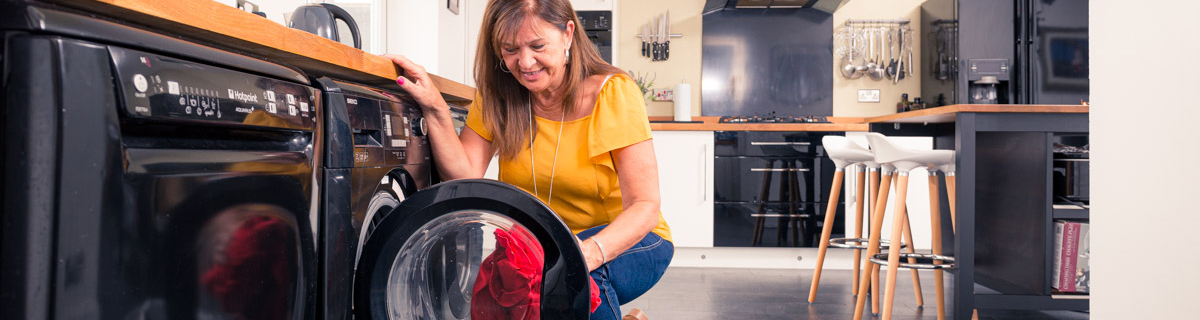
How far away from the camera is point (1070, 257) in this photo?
7.20 feet

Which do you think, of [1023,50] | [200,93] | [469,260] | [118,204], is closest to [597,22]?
[1023,50]

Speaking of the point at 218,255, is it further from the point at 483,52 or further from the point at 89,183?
the point at 483,52

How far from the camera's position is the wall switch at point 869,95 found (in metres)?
4.44

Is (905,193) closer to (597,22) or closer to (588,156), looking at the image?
(588,156)

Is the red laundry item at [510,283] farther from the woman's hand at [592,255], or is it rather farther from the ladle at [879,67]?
the ladle at [879,67]

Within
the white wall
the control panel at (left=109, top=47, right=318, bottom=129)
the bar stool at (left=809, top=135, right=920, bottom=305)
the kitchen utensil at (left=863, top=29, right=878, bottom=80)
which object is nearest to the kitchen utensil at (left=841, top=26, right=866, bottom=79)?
the kitchen utensil at (left=863, top=29, right=878, bottom=80)

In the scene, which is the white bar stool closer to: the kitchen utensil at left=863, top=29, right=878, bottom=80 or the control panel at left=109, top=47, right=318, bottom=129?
the control panel at left=109, top=47, right=318, bottom=129

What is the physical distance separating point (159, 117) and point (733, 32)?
4079 mm

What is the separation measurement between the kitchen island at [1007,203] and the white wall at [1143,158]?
Answer: 90cm

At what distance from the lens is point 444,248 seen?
110 centimetres

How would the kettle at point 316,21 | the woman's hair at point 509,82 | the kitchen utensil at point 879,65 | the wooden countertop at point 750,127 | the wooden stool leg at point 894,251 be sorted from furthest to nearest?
the kitchen utensil at point 879,65
the wooden countertop at point 750,127
the wooden stool leg at point 894,251
the kettle at point 316,21
the woman's hair at point 509,82

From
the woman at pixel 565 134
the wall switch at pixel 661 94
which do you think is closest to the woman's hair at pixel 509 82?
the woman at pixel 565 134

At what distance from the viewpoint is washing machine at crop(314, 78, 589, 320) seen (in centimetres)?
95

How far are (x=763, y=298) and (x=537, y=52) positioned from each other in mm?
2003
